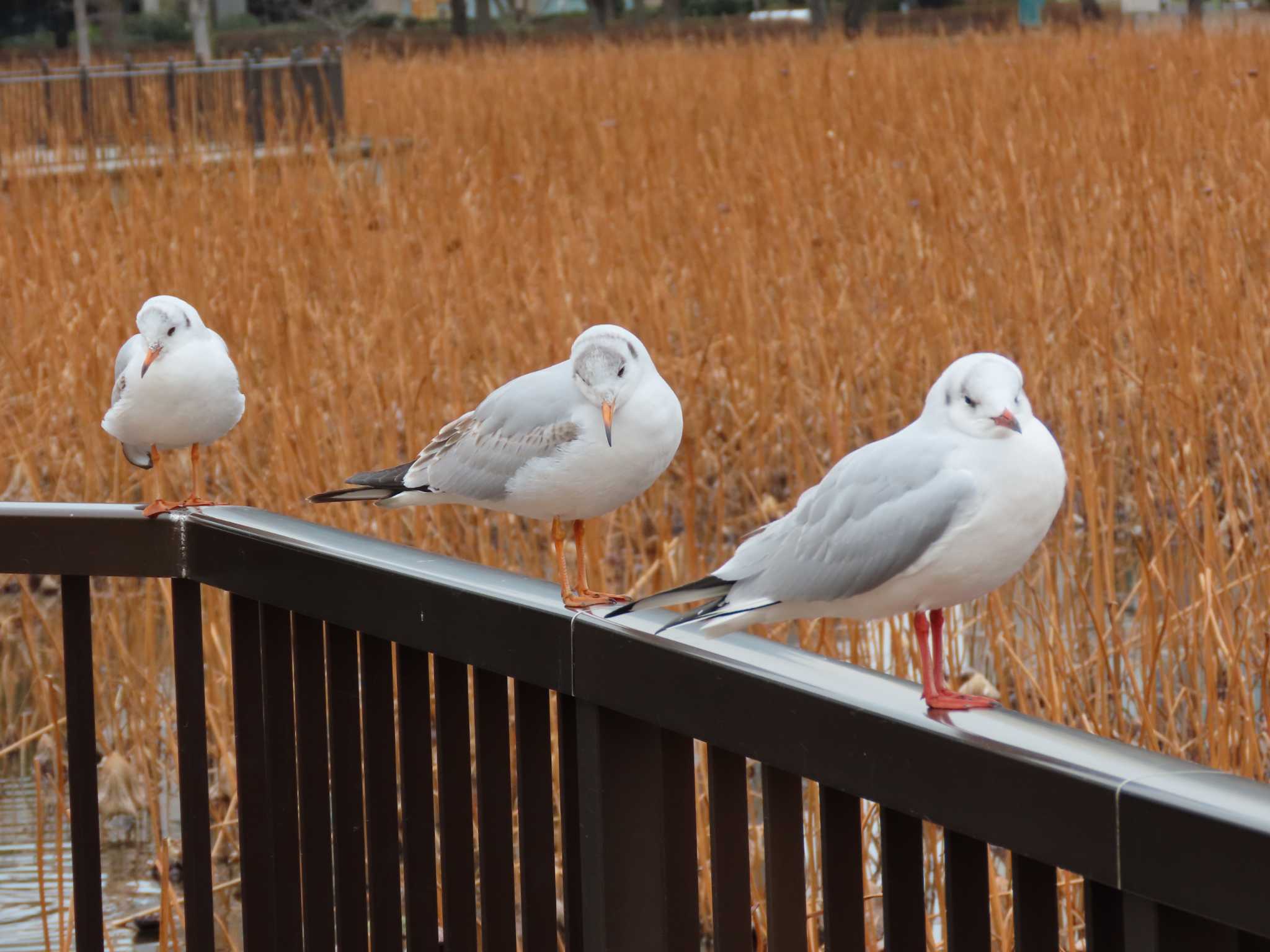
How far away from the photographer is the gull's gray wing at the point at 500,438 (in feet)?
3.94

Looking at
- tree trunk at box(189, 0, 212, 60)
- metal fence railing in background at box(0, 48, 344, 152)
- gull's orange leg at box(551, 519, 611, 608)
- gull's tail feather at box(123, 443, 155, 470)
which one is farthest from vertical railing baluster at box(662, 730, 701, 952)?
tree trunk at box(189, 0, 212, 60)

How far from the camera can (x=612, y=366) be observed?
1.13 meters

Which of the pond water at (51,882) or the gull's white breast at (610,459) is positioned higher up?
the gull's white breast at (610,459)

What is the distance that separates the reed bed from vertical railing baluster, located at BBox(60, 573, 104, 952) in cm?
73

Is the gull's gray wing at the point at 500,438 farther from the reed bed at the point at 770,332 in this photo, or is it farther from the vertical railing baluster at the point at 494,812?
the reed bed at the point at 770,332

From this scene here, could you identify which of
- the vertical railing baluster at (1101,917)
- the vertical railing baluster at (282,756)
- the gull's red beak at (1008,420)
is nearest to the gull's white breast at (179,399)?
the vertical railing baluster at (282,756)

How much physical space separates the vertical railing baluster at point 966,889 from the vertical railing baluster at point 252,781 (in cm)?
64

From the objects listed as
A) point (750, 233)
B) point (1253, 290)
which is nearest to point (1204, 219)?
point (1253, 290)

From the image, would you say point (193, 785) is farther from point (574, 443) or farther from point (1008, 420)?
point (1008, 420)

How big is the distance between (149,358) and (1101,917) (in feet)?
3.18

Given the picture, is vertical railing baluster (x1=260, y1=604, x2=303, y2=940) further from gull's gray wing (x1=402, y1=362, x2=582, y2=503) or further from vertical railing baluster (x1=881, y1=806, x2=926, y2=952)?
vertical railing baluster (x1=881, y1=806, x2=926, y2=952)

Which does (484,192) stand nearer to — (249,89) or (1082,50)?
(1082,50)

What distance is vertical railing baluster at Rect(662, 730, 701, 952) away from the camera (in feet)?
3.15

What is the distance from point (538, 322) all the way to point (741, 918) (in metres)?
2.47
